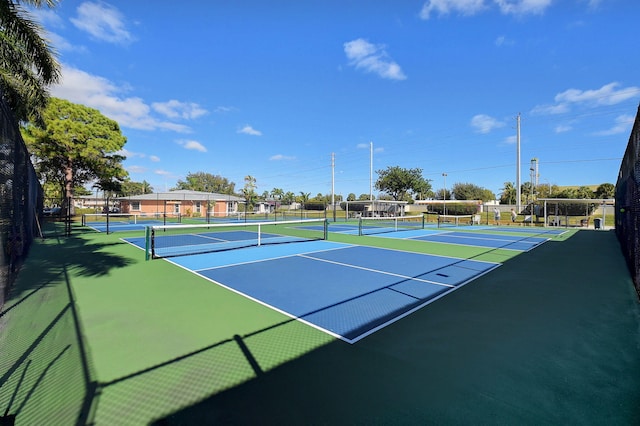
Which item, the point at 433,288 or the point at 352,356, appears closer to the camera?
the point at 352,356

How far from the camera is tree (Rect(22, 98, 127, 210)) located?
Answer: 28578 mm

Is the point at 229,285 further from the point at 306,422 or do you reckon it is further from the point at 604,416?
the point at 604,416

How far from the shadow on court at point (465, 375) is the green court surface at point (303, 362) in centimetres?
2

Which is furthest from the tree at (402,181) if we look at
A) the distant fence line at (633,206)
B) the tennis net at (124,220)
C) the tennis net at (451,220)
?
the distant fence line at (633,206)

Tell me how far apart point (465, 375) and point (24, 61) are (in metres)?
17.4

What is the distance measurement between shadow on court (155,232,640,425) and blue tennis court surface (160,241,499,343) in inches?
24.8

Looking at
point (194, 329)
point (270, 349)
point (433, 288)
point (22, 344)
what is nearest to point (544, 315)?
point (433, 288)

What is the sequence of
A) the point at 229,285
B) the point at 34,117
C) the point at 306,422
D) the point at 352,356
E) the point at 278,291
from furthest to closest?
the point at 34,117
the point at 229,285
the point at 278,291
the point at 352,356
the point at 306,422

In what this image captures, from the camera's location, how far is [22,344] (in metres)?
4.18

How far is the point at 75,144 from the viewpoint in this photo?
30.0 metres

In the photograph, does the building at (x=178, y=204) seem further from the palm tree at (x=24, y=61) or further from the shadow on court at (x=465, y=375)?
the shadow on court at (x=465, y=375)

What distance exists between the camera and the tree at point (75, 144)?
28578mm

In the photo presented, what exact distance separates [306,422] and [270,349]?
1.43 metres

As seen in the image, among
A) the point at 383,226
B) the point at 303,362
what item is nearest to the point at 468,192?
the point at 383,226
